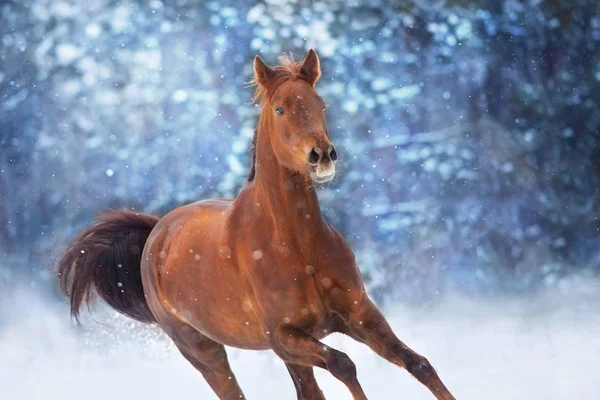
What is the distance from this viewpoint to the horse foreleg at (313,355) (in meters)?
2.86

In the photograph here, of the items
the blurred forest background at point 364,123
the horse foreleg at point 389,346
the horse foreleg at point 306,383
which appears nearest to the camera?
the horse foreleg at point 389,346

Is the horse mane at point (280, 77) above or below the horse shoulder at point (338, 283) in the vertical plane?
above

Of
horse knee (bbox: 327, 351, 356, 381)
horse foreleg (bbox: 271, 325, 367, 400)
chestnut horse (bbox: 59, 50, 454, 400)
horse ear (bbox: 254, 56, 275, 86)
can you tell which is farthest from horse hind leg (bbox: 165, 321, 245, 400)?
horse ear (bbox: 254, 56, 275, 86)

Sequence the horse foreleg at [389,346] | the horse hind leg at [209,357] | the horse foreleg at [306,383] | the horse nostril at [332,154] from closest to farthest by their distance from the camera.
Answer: the horse nostril at [332,154] < the horse foreleg at [389,346] < the horse foreleg at [306,383] < the horse hind leg at [209,357]

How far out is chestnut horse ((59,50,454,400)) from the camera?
293cm

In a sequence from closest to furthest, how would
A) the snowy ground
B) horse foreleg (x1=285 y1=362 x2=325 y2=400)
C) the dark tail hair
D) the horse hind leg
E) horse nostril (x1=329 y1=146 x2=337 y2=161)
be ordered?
horse nostril (x1=329 y1=146 x2=337 y2=161), horse foreleg (x1=285 y1=362 x2=325 y2=400), the horse hind leg, the dark tail hair, the snowy ground

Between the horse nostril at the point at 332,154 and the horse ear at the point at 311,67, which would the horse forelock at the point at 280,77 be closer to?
the horse ear at the point at 311,67

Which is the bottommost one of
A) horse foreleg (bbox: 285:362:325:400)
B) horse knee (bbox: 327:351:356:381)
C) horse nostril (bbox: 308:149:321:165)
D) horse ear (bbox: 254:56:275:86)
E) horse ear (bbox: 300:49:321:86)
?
horse knee (bbox: 327:351:356:381)

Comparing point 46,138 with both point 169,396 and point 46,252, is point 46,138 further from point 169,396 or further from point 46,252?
point 169,396

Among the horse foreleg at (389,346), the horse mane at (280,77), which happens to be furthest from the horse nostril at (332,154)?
the horse foreleg at (389,346)

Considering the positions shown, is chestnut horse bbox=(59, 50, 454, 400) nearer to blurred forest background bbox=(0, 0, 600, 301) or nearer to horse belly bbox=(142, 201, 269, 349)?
horse belly bbox=(142, 201, 269, 349)

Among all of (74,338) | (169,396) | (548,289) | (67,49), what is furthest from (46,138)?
(548,289)

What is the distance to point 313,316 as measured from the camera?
310 centimetres

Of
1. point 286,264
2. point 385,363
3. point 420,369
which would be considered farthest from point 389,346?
point 385,363
